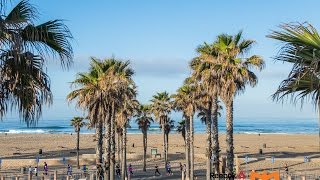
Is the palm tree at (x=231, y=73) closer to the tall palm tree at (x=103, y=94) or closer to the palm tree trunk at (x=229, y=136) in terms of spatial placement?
the palm tree trunk at (x=229, y=136)

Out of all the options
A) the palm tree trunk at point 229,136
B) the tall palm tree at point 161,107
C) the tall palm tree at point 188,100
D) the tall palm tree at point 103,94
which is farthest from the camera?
the tall palm tree at point 161,107

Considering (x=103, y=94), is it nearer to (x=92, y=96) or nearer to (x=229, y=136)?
(x=92, y=96)

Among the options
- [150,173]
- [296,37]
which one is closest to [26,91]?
[296,37]

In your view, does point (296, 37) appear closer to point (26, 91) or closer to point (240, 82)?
point (26, 91)

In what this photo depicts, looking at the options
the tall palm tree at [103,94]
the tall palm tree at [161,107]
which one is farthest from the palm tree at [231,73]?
the tall palm tree at [161,107]

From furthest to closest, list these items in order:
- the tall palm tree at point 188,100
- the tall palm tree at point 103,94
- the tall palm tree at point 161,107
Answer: the tall palm tree at point 161,107 < the tall palm tree at point 188,100 < the tall palm tree at point 103,94

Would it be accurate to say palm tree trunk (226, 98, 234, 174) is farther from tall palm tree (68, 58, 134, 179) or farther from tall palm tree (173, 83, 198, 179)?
tall palm tree (173, 83, 198, 179)

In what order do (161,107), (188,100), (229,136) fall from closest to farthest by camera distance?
1. (229,136)
2. (188,100)
3. (161,107)

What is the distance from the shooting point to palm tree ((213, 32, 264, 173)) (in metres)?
25.0

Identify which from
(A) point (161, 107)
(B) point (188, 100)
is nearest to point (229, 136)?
(B) point (188, 100)

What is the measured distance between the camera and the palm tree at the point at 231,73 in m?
25.0

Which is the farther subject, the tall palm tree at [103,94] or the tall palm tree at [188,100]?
the tall palm tree at [188,100]

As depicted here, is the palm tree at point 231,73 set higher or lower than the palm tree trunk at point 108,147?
higher

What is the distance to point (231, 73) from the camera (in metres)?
25.2
